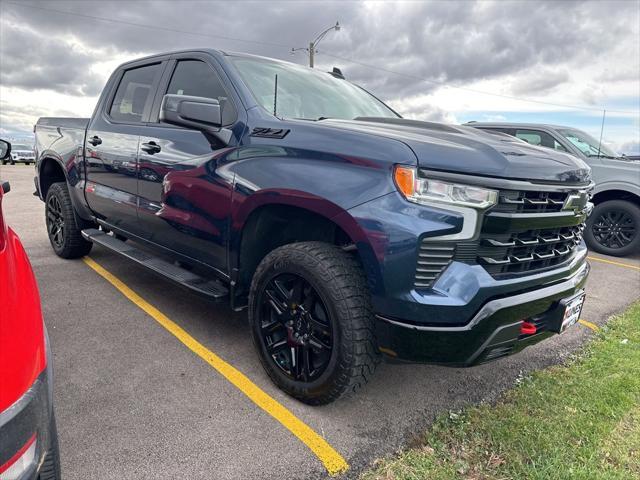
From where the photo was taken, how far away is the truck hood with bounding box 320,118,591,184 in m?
2.07

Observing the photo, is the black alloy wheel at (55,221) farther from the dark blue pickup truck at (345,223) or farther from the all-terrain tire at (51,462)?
the all-terrain tire at (51,462)

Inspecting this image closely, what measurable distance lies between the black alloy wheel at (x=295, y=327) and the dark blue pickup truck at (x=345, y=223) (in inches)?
0.4

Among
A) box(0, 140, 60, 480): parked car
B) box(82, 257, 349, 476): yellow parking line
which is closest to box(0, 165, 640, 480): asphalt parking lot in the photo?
box(82, 257, 349, 476): yellow parking line

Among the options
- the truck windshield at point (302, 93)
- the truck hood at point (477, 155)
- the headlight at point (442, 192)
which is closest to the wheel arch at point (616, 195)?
the truck windshield at point (302, 93)

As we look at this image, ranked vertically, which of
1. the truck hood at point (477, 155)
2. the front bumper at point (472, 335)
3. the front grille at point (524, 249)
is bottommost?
the front bumper at point (472, 335)

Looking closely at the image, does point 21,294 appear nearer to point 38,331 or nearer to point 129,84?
point 38,331

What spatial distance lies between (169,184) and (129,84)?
1565mm

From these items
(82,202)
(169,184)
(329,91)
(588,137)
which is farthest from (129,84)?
(588,137)

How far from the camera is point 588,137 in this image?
7492 millimetres

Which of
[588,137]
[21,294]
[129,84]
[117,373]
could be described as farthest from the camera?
[588,137]

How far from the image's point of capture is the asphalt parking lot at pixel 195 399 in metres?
2.15

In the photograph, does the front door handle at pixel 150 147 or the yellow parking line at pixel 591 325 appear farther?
the yellow parking line at pixel 591 325

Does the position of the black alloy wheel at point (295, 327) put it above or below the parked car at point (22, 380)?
below

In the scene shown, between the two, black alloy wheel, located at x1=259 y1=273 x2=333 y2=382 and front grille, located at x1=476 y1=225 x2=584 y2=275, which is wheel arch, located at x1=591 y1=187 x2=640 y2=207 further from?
black alloy wheel, located at x1=259 y1=273 x2=333 y2=382
